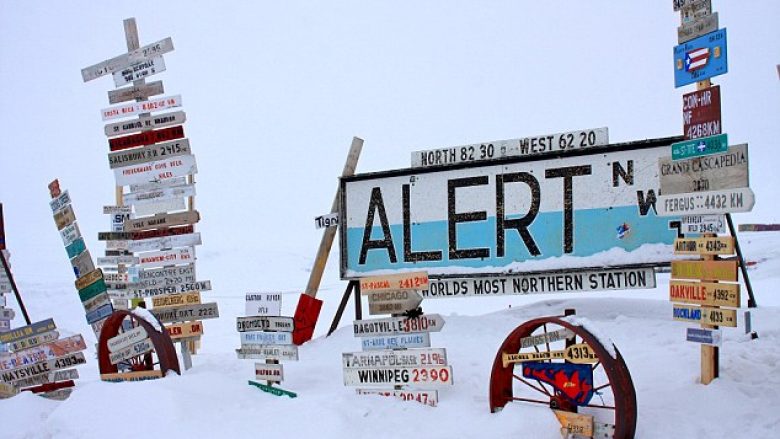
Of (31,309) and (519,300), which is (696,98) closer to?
(519,300)

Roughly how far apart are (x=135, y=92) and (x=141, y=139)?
69cm

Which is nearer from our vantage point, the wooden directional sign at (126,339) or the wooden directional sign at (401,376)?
the wooden directional sign at (401,376)

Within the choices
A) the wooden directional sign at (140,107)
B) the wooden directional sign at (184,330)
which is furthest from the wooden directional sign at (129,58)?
the wooden directional sign at (184,330)

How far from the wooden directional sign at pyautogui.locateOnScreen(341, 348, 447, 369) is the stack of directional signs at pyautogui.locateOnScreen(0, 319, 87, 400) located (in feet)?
13.7

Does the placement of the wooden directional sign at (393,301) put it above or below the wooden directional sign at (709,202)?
below

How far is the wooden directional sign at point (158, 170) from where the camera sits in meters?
10.0

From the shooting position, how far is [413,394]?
7258 mm

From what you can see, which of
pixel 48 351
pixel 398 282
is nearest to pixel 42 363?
pixel 48 351

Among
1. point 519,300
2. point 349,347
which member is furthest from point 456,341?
point 519,300

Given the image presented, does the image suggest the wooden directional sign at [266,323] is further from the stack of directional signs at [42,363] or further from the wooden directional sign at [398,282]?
the stack of directional signs at [42,363]

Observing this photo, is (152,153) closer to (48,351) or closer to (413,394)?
(48,351)

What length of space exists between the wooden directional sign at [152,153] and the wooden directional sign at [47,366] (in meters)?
2.74

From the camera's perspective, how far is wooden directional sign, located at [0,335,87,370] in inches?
376

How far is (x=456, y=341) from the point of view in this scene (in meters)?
9.51
